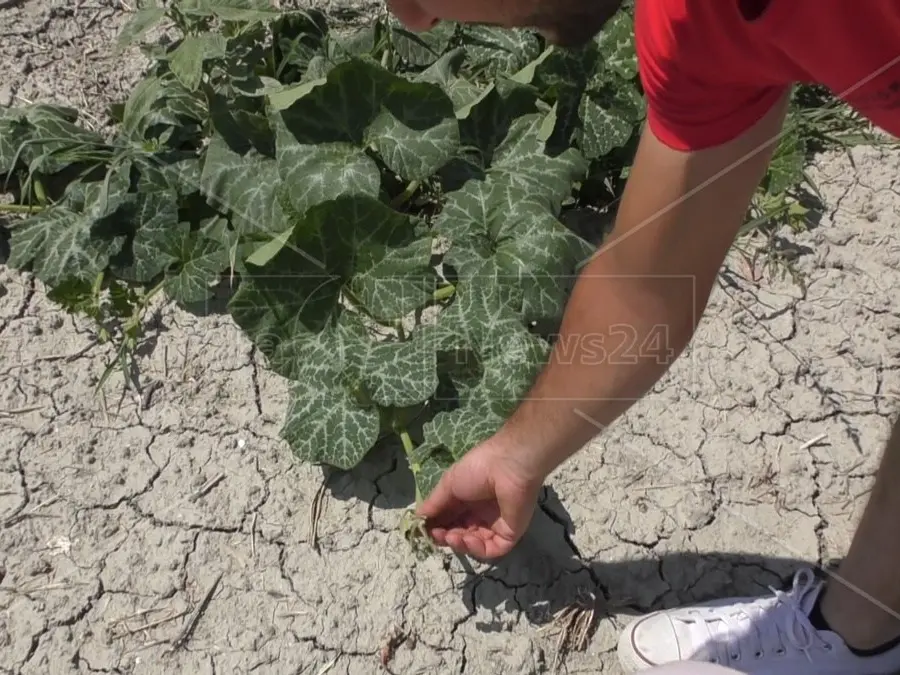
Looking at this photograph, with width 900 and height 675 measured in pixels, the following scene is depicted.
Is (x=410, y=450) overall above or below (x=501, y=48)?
below

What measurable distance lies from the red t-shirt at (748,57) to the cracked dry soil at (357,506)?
2.89 feet

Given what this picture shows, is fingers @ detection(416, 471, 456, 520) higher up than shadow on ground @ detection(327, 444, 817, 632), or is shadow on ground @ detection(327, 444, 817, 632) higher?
fingers @ detection(416, 471, 456, 520)

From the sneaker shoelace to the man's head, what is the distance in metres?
1.01

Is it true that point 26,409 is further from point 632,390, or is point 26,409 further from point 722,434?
point 722,434

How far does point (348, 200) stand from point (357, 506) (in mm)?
558

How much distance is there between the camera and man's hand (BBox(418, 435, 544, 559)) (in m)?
1.13

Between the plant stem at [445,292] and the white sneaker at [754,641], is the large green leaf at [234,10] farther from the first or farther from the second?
the white sneaker at [754,641]

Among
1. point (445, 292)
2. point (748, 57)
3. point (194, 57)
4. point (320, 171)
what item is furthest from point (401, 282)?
point (748, 57)

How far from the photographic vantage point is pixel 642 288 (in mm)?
966

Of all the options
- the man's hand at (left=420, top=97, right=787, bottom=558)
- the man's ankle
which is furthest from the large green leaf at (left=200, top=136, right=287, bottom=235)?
the man's ankle

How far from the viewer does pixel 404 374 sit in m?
1.50

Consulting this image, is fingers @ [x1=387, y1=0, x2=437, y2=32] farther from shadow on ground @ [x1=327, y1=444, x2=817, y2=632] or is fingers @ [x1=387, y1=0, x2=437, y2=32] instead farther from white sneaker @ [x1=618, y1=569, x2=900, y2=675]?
white sneaker @ [x1=618, y1=569, x2=900, y2=675]

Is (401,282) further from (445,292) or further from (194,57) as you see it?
(194,57)

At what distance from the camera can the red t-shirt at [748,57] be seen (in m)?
0.79
